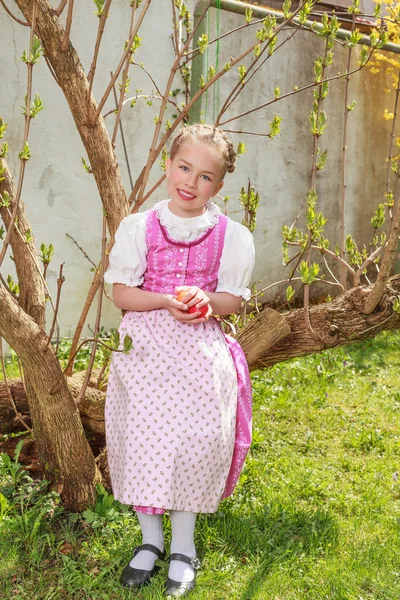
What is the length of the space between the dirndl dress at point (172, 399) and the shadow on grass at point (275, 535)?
0.29 meters

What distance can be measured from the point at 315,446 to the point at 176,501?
149 cm

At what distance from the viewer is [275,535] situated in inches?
115

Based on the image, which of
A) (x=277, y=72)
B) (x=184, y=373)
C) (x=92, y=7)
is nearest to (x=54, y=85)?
(x=92, y=7)

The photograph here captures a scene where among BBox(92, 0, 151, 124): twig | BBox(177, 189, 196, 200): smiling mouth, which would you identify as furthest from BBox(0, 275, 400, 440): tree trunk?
BBox(92, 0, 151, 124): twig

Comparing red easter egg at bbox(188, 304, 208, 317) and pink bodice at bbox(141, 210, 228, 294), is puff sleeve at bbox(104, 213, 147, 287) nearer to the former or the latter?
pink bodice at bbox(141, 210, 228, 294)

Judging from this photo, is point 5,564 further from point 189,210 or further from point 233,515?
point 189,210

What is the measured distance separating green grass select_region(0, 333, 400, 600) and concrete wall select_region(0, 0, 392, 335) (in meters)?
1.63

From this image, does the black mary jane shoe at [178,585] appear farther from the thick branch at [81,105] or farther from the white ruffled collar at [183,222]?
the thick branch at [81,105]

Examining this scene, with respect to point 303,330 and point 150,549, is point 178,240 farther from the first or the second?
point 150,549

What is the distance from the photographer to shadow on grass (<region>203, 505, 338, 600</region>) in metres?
2.79

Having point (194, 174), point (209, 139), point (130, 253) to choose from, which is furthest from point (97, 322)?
point (209, 139)

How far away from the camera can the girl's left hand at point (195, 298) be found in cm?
248

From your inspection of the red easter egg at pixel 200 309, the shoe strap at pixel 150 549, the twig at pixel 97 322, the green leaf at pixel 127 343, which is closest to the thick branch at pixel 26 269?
the twig at pixel 97 322

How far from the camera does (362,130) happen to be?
22.8 feet
